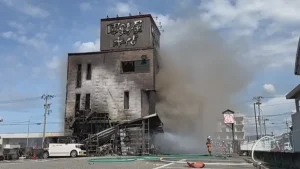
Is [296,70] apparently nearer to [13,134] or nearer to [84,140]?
[84,140]

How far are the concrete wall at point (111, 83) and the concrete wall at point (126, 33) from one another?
1.94 meters

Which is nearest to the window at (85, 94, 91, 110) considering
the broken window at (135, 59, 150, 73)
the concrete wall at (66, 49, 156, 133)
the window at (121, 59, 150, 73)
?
the concrete wall at (66, 49, 156, 133)

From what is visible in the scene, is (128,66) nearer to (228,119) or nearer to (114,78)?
(114,78)

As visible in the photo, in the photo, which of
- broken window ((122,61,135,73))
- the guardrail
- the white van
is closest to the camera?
the guardrail

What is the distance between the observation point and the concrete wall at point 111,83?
4872cm

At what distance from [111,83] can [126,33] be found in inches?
338

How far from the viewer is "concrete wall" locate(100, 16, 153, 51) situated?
171 ft

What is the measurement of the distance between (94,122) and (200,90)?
16.1 m

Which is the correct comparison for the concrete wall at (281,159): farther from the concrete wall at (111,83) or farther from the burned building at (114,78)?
the burned building at (114,78)

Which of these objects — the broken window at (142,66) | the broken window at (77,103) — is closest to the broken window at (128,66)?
the broken window at (142,66)

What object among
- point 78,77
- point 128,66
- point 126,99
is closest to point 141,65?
point 128,66

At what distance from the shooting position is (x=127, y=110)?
160 feet

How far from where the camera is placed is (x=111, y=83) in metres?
50.7

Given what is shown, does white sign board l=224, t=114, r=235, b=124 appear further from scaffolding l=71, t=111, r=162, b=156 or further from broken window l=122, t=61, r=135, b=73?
broken window l=122, t=61, r=135, b=73
